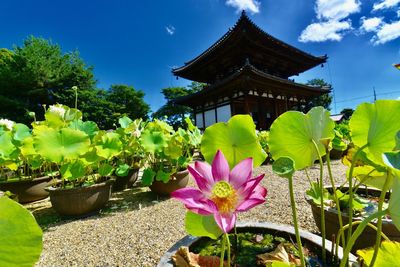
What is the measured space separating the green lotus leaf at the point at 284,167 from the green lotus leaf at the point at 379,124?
0.56ft

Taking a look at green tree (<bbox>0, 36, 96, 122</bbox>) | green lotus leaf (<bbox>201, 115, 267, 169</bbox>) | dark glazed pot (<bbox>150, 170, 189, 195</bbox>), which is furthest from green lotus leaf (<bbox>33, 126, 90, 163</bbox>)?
green tree (<bbox>0, 36, 96, 122</bbox>)

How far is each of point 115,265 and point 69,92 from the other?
17555 millimetres

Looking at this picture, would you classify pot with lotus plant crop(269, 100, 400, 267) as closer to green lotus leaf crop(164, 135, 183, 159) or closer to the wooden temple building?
green lotus leaf crop(164, 135, 183, 159)

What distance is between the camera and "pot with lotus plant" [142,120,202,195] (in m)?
1.82

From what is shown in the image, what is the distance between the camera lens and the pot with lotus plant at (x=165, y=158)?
182 cm

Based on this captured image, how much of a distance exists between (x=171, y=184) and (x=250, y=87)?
6.01 meters

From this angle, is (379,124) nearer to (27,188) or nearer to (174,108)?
(27,188)

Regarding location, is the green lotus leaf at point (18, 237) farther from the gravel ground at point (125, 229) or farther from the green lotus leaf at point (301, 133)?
the gravel ground at point (125, 229)

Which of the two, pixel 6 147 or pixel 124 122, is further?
pixel 124 122

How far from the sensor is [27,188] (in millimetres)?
1998

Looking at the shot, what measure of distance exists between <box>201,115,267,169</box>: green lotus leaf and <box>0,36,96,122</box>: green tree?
16.4 metres

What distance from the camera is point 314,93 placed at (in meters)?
9.05

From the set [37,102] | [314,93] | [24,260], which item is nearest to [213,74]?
[314,93]

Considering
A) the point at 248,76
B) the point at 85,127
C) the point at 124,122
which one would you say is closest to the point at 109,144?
the point at 85,127
